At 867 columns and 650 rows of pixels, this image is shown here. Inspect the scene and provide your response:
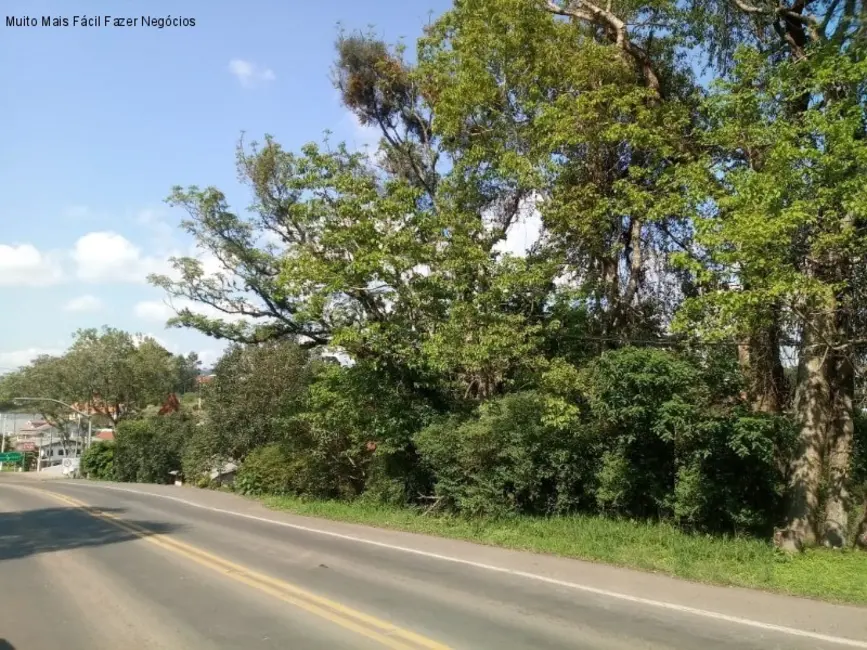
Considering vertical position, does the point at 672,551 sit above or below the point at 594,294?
below

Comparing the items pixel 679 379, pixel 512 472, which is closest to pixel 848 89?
pixel 679 379

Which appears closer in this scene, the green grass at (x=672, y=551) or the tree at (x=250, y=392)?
the green grass at (x=672, y=551)

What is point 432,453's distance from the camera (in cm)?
1753

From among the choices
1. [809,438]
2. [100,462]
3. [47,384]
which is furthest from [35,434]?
[809,438]

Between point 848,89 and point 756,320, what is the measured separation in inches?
171

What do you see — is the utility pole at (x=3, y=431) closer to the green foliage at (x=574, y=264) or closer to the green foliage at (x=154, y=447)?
the green foliage at (x=154, y=447)

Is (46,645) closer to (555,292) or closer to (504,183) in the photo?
(555,292)

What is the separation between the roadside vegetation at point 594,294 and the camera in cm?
1139

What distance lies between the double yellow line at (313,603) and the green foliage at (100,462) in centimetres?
4119

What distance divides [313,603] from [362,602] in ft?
1.83

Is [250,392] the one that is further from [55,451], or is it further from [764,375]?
[55,451]

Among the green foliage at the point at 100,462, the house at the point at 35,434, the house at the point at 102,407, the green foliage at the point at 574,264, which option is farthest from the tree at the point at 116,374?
the house at the point at 35,434

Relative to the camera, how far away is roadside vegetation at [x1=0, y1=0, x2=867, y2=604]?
1139 centimetres

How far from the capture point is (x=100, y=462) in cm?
5262
